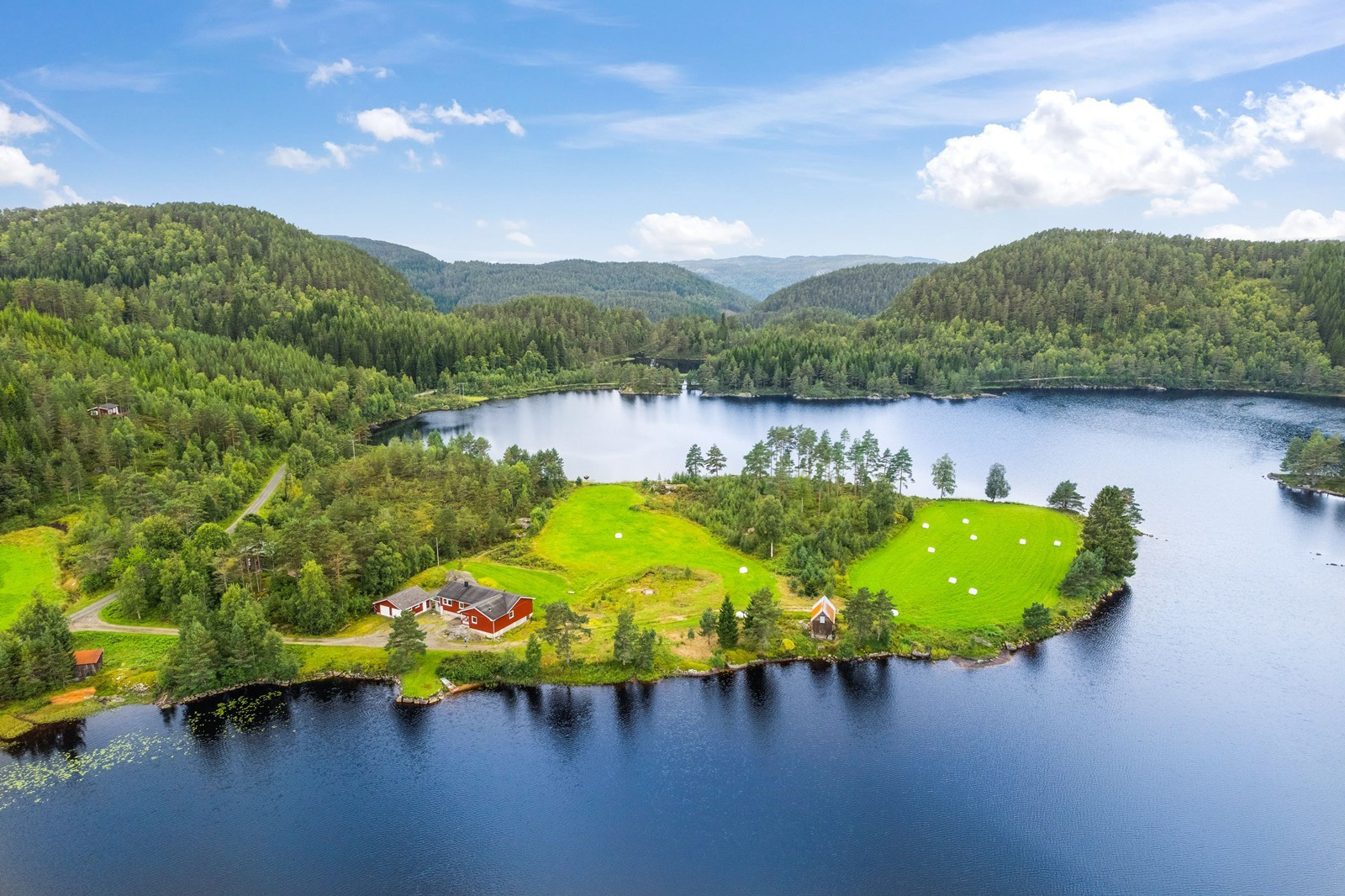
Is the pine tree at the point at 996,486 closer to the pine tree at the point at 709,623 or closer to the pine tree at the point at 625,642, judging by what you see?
the pine tree at the point at 709,623

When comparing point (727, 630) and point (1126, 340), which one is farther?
point (1126, 340)

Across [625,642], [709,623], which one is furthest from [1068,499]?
[625,642]

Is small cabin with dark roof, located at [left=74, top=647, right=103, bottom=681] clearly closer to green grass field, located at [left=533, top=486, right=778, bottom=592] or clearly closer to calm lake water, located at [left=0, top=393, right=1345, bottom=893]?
calm lake water, located at [left=0, top=393, right=1345, bottom=893]

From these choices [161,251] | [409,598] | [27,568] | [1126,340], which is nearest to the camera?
[409,598]

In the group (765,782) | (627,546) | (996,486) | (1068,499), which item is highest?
(996,486)

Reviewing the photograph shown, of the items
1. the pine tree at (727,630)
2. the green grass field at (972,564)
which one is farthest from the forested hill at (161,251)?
the green grass field at (972,564)

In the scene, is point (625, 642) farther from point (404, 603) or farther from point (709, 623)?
point (404, 603)

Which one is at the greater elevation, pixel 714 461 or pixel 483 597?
pixel 714 461

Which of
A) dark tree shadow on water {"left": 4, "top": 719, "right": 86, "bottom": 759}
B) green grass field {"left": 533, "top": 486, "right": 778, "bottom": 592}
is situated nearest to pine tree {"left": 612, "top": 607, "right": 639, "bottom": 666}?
green grass field {"left": 533, "top": 486, "right": 778, "bottom": 592}
